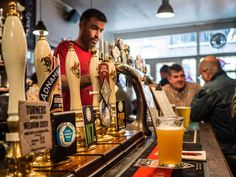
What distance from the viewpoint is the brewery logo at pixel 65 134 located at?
0.76 meters

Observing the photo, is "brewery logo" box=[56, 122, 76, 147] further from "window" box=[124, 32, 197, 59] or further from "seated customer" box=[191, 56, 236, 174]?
"window" box=[124, 32, 197, 59]

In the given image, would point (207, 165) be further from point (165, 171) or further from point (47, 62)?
point (47, 62)

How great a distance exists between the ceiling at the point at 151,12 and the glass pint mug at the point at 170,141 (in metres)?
4.90

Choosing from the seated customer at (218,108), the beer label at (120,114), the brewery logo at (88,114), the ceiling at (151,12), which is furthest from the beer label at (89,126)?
the ceiling at (151,12)

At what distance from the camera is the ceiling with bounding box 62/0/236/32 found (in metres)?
5.81

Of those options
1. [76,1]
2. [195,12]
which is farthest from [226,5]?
[76,1]

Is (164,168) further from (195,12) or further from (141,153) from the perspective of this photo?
(195,12)

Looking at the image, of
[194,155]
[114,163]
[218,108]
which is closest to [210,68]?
[218,108]

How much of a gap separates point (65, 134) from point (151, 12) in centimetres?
595

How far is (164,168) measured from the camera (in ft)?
2.82

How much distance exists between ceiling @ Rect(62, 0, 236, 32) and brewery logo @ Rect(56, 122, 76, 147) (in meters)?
5.09

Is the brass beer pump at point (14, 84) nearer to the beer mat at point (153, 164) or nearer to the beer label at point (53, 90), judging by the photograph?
the beer label at point (53, 90)

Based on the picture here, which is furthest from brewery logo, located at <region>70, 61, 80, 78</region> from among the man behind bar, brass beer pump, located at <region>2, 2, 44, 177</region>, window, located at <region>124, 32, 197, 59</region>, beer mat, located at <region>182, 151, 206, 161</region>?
window, located at <region>124, 32, 197, 59</region>

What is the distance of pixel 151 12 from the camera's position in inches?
253
